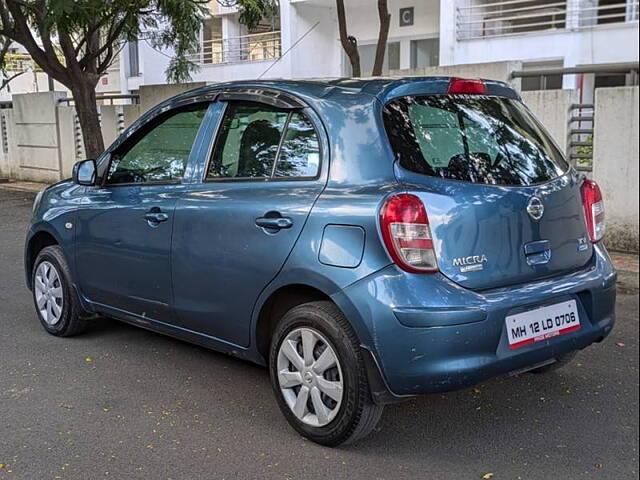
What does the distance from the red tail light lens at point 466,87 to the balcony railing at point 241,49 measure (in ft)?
64.0

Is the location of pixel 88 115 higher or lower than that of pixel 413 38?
lower

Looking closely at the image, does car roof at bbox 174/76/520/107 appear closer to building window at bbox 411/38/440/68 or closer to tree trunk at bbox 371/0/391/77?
tree trunk at bbox 371/0/391/77

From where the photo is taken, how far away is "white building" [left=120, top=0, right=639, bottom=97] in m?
1.77

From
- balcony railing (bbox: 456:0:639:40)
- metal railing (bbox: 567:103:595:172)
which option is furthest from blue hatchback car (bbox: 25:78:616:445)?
metal railing (bbox: 567:103:595:172)

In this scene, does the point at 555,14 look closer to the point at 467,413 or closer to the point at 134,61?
the point at 467,413

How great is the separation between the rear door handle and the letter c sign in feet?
53.6

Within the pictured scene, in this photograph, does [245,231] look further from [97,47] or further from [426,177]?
[97,47]

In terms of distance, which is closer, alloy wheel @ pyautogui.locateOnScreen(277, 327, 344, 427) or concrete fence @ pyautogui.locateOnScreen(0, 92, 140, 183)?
alloy wheel @ pyautogui.locateOnScreen(277, 327, 344, 427)

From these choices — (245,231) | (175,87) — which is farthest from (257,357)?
(175,87)

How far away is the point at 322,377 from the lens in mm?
3525

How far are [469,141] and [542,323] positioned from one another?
36.4 inches

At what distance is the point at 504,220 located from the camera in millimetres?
3318

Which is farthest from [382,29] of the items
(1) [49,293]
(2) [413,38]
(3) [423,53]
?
(3) [423,53]

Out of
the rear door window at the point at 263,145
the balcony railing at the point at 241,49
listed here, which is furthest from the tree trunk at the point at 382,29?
the balcony railing at the point at 241,49
